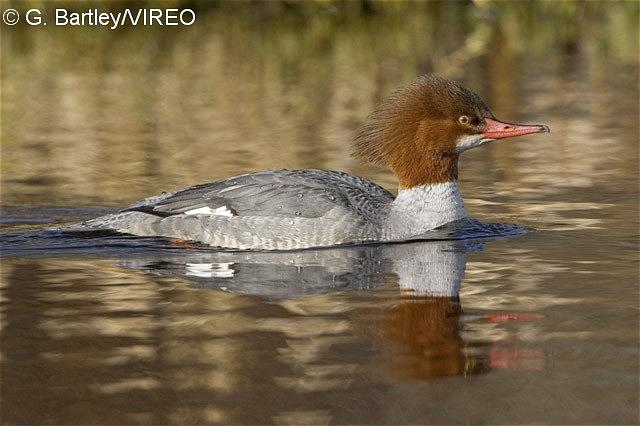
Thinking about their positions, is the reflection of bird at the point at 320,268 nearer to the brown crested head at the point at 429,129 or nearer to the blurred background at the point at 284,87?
the brown crested head at the point at 429,129

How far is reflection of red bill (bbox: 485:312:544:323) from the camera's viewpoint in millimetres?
7102

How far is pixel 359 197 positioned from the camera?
9.55 m

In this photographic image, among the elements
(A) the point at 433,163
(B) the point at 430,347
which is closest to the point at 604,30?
(A) the point at 433,163

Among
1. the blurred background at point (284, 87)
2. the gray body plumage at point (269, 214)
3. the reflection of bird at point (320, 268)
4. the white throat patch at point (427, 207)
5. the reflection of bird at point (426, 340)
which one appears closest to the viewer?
the reflection of bird at point (426, 340)

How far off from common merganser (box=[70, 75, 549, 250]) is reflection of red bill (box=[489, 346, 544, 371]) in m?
3.03

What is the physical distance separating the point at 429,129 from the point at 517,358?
3.72 m

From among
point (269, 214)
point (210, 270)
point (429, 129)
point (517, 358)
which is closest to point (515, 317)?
point (517, 358)

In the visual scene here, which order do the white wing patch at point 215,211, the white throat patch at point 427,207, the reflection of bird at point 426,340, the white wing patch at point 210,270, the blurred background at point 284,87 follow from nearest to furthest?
the reflection of bird at point 426,340
the white wing patch at point 210,270
the white wing patch at point 215,211
the white throat patch at point 427,207
the blurred background at point 284,87

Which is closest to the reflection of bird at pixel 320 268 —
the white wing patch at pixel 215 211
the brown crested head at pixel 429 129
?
the white wing patch at pixel 215 211

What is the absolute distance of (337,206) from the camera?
370 inches

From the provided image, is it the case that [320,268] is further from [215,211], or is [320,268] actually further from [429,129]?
[429,129]

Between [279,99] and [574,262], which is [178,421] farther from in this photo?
[279,99]

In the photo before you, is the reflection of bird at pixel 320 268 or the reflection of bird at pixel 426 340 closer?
the reflection of bird at pixel 426 340

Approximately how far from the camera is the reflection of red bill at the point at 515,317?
7102 mm
